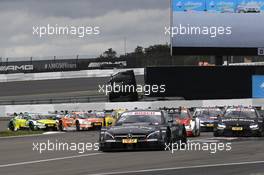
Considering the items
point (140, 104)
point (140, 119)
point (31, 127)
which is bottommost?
point (31, 127)

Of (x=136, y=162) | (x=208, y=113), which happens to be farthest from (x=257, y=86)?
(x=136, y=162)

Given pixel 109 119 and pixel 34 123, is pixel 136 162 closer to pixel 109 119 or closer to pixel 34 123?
Answer: pixel 109 119

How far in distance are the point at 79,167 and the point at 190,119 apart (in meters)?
13.4

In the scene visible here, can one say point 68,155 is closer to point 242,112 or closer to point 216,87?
point 242,112

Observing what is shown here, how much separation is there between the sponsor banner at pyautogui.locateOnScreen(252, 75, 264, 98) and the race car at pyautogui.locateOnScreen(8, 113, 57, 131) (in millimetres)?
16945

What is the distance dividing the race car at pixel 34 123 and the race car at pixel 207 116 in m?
7.72

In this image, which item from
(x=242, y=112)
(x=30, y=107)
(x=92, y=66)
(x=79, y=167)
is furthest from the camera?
(x=92, y=66)

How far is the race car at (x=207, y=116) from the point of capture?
34250mm

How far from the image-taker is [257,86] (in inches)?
1939

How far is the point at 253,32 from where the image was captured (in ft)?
154

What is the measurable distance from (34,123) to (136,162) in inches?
873

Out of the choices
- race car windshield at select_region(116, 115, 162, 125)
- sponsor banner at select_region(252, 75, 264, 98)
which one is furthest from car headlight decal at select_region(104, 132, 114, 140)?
sponsor banner at select_region(252, 75, 264, 98)

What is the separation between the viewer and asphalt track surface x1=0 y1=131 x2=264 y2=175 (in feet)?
44.4

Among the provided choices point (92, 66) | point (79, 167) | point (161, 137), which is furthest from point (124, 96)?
point (79, 167)
